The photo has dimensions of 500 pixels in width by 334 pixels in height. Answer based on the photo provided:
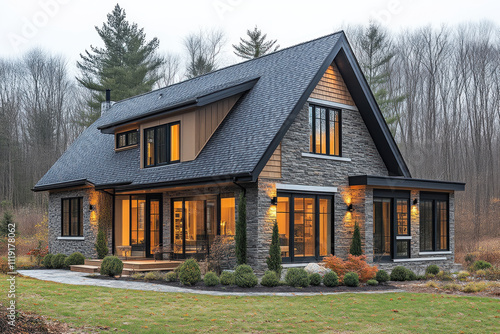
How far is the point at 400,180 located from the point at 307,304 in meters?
7.57

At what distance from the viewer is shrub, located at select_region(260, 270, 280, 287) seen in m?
12.4

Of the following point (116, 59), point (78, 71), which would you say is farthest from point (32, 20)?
point (78, 71)

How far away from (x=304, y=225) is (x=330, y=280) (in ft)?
8.14

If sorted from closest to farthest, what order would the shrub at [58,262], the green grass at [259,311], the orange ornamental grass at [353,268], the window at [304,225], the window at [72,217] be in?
the green grass at [259,311] < the orange ornamental grass at [353,268] < the window at [304,225] < the shrub at [58,262] < the window at [72,217]

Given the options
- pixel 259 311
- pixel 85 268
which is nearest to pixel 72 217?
pixel 85 268

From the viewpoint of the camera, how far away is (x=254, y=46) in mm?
37688

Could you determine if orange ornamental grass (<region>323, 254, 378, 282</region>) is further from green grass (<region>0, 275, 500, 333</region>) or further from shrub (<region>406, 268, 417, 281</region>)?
green grass (<region>0, 275, 500, 333</region>)

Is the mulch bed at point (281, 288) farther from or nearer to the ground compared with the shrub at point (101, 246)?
nearer to the ground

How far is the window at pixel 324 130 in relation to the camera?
1548cm

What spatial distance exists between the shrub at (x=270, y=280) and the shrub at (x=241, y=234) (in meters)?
1.28

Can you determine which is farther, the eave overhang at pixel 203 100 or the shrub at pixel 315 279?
the eave overhang at pixel 203 100

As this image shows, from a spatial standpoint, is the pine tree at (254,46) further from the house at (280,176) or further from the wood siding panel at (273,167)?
the wood siding panel at (273,167)

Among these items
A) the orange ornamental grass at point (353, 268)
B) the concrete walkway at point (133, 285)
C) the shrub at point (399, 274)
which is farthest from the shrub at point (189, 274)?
the shrub at point (399, 274)

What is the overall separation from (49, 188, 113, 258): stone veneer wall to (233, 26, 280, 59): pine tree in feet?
65.6
